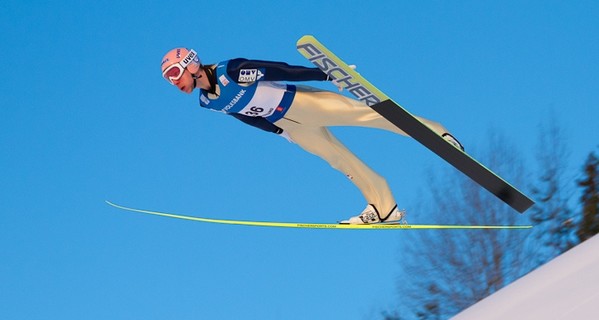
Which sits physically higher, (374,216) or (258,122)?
(258,122)

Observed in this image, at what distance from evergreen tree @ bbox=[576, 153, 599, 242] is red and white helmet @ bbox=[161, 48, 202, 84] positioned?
1022 centimetres

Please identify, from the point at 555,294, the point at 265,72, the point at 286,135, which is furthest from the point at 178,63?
the point at 555,294

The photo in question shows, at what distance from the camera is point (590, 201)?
15.3m

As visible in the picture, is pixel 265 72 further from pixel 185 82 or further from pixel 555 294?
pixel 555 294

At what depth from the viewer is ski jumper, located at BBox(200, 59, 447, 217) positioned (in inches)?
247

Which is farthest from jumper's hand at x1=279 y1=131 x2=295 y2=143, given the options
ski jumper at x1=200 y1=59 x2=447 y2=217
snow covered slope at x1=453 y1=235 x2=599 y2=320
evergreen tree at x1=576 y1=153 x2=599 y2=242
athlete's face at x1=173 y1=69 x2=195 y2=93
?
evergreen tree at x1=576 y1=153 x2=599 y2=242

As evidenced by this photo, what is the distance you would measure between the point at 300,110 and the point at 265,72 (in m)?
0.55

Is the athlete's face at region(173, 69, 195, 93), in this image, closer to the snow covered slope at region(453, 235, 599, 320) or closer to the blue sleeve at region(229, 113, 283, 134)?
the blue sleeve at region(229, 113, 283, 134)

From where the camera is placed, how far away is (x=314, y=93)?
671 cm

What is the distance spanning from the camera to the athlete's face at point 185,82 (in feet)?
20.8

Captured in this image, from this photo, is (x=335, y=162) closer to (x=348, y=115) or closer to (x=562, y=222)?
(x=348, y=115)

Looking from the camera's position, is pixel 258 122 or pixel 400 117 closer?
pixel 400 117

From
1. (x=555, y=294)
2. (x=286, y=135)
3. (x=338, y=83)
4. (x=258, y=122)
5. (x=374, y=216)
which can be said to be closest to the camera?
(x=555, y=294)

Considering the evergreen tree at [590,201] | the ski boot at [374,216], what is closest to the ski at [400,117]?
the ski boot at [374,216]
